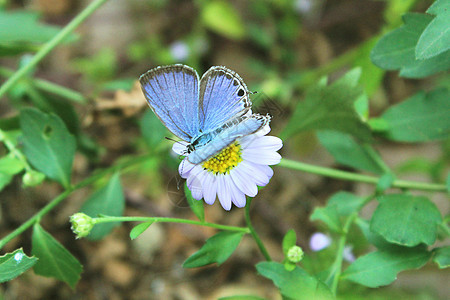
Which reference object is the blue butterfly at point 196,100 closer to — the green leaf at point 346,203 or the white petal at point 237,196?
the white petal at point 237,196

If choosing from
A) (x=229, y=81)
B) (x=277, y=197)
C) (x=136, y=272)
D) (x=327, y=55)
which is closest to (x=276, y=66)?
(x=327, y=55)

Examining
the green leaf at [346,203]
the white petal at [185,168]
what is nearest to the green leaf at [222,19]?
the green leaf at [346,203]

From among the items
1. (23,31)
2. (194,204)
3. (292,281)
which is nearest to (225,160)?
(194,204)

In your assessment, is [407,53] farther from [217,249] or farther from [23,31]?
[23,31]

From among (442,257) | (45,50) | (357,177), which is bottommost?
(442,257)

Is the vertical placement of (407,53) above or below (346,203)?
above

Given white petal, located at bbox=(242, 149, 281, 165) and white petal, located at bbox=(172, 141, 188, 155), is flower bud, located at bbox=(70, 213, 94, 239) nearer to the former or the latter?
white petal, located at bbox=(172, 141, 188, 155)

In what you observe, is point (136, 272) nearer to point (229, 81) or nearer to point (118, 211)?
point (118, 211)
